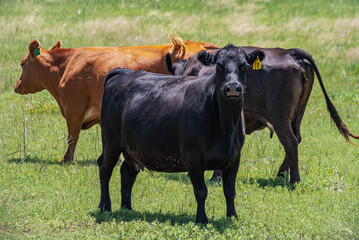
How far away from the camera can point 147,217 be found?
7.05m

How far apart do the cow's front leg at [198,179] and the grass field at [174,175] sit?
225mm

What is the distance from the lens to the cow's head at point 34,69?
11.8 m

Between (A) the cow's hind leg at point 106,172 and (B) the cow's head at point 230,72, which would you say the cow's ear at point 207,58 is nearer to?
(B) the cow's head at point 230,72

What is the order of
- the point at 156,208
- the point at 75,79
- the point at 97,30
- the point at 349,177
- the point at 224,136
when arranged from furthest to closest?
the point at 97,30 < the point at 75,79 < the point at 349,177 < the point at 156,208 < the point at 224,136

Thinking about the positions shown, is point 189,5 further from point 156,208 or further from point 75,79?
point 156,208

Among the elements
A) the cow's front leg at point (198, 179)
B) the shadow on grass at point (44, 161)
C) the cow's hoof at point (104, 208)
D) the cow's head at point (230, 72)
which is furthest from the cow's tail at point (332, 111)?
the shadow on grass at point (44, 161)

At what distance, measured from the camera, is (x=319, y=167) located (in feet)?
32.2

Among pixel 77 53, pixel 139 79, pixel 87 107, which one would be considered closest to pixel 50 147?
pixel 87 107

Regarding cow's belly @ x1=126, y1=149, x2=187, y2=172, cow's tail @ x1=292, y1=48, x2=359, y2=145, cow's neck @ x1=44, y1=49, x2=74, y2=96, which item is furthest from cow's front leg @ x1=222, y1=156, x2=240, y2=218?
cow's neck @ x1=44, y1=49, x2=74, y2=96

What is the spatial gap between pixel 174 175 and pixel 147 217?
2.79 m

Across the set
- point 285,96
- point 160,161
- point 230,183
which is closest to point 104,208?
point 160,161

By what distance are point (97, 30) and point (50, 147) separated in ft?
39.6

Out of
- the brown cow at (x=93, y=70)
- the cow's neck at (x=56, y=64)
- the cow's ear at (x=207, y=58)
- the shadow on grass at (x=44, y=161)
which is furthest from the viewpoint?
the cow's neck at (x=56, y=64)

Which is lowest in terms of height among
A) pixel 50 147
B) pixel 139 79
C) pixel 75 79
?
pixel 50 147
